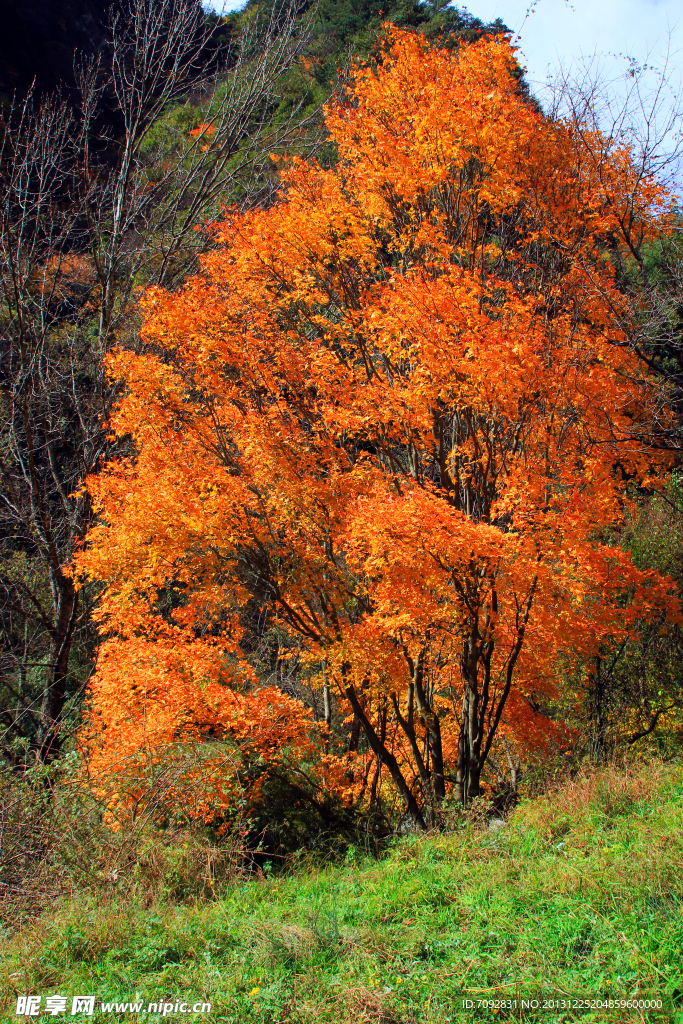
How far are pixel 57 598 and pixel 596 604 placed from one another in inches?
359

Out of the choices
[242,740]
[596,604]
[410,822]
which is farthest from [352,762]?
[596,604]

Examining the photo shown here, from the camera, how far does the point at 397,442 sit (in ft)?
32.2

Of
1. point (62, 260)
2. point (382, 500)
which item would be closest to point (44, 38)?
point (62, 260)

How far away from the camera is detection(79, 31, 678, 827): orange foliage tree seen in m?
6.96

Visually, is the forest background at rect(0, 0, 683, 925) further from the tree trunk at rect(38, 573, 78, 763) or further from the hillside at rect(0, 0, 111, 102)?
the hillside at rect(0, 0, 111, 102)

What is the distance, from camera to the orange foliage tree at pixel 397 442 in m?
6.96

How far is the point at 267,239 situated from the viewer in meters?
9.43

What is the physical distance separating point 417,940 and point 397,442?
706 centimetres

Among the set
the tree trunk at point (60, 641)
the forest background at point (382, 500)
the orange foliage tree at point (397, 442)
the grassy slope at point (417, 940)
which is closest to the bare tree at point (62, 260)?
the tree trunk at point (60, 641)

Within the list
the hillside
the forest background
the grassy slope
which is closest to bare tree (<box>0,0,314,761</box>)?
the forest background

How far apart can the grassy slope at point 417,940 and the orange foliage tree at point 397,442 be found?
2455 millimetres

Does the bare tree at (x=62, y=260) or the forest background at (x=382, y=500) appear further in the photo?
the bare tree at (x=62, y=260)

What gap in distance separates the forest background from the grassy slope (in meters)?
1.00

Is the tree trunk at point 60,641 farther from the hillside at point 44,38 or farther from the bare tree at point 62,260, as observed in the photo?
the hillside at point 44,38
